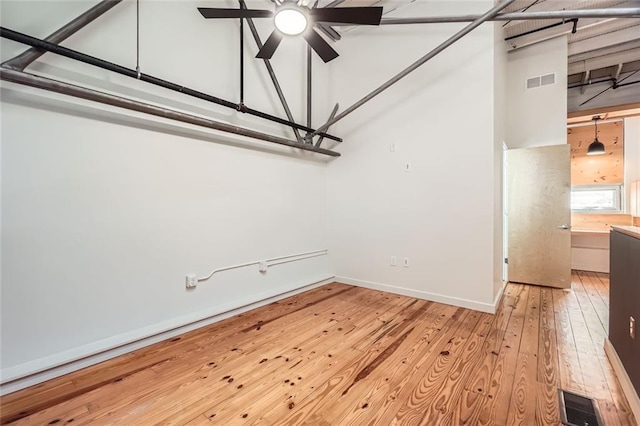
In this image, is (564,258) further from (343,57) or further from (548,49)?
(343,57)

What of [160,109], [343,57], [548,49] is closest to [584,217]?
[548,49]

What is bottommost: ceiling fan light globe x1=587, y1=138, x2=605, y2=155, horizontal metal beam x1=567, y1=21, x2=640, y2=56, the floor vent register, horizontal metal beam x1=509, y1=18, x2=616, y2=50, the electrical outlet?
the floor vent register

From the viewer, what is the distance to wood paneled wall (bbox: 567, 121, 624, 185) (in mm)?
6234

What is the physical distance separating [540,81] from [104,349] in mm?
6865

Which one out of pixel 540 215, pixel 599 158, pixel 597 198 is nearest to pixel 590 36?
pixel 540 215

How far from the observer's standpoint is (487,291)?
3.39 meters

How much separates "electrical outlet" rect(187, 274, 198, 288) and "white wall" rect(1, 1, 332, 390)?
0.06 metres

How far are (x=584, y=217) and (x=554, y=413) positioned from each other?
22.1ft

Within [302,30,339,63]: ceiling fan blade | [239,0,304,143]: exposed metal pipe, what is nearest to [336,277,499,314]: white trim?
[239,0,304,143]: exposed metal pipe

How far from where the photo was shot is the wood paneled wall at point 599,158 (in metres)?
6.23

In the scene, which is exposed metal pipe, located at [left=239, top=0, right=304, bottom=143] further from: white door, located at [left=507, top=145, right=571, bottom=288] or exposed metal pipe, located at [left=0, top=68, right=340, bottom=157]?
white door, located at [left=507, top=145, right=571, bottom=288]

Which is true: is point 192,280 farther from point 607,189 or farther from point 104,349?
point 607,189

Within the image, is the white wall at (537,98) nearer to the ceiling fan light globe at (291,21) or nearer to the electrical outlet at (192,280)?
the ceiling fan light globe at (291,21)

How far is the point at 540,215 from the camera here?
4.64 m
